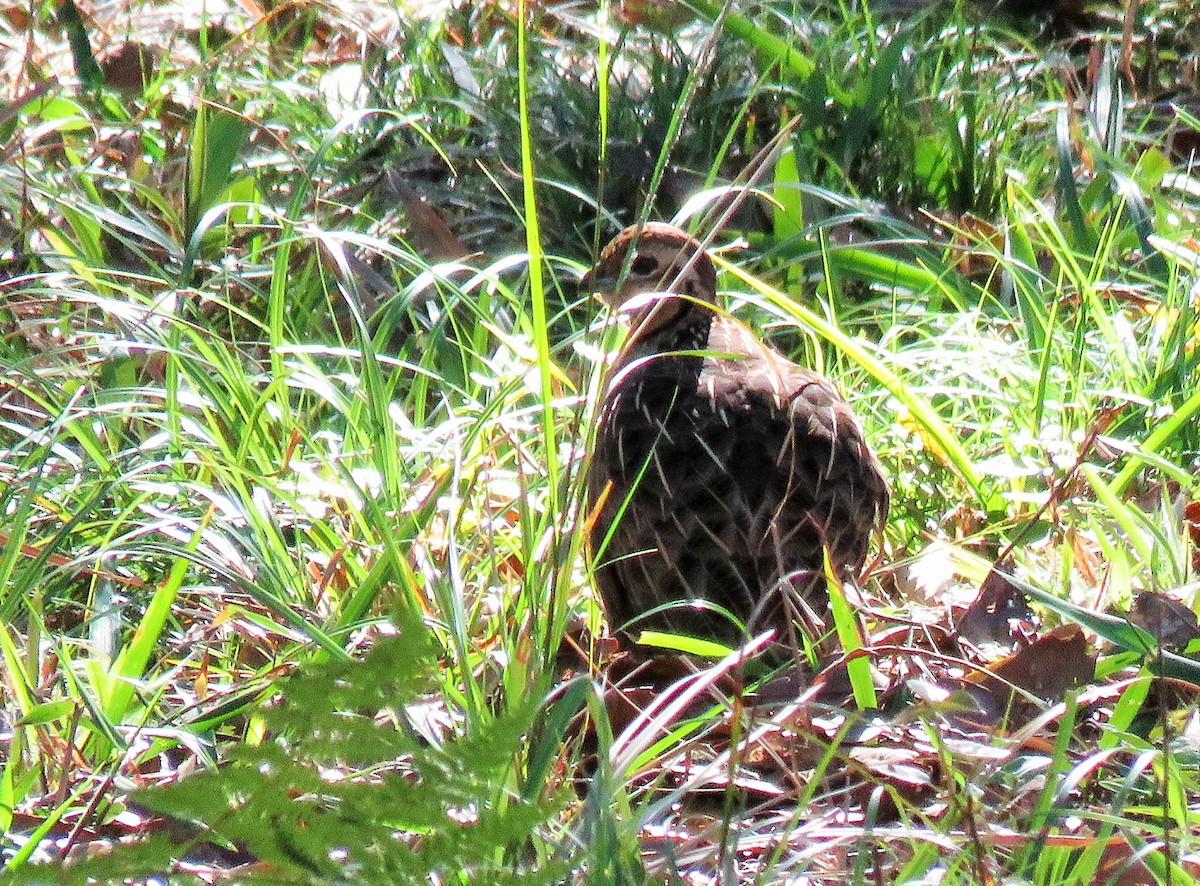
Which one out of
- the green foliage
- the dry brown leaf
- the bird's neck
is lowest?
the dry brown leaf

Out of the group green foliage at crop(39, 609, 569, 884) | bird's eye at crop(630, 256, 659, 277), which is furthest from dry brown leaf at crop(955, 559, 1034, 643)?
green foliage at crop(39, 609, 569, 884)

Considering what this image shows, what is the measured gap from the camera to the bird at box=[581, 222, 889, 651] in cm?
312

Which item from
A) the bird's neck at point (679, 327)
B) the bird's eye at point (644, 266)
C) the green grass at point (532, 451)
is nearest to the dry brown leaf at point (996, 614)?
the green grass at point (532, 451)

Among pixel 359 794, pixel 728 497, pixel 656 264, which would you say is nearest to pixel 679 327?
pixel 656 264

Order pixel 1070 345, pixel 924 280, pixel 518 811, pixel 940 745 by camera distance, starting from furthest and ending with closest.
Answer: pixel 924 280 < pixel 1070 345 < pixel 940 745 < pixel 518 811

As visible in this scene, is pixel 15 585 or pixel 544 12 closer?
pixel 15 585

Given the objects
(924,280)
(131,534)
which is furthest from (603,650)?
(924,280)

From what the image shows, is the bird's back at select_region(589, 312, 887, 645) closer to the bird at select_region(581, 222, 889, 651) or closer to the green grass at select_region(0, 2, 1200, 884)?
the bird at select_region(581, 222, 889, 651)

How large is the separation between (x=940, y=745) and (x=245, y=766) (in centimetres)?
95

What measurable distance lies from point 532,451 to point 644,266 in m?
0.54

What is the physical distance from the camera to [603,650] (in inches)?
121

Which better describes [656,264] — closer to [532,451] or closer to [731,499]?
[532,451]

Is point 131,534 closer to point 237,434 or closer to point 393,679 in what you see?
point 237,434

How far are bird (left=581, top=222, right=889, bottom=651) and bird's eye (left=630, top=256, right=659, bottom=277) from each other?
47 centimetres
